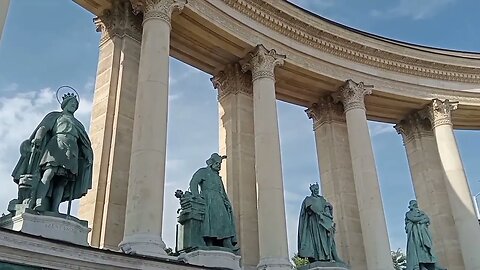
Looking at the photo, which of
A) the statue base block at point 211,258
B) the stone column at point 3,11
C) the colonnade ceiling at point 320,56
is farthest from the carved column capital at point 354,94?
the stone column at point 3,11

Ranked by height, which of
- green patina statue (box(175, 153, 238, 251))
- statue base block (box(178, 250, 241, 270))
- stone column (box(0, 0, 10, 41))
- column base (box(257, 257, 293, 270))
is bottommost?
statue base block (box(178, 250, 241, 270))

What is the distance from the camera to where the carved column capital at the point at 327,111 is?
131 feet

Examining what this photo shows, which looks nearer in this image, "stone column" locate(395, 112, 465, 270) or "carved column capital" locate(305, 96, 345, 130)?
"stone column" locate(395, 112, 465, 270)

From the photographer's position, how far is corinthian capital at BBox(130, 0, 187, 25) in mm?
28047

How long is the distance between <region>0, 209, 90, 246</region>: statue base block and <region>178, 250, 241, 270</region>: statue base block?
16.9ft

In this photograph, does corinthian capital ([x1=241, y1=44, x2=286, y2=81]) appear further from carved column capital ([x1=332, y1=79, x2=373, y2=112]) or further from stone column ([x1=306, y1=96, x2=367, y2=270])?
stone column ([x1=306, y1=96, x2=367, y2=270])

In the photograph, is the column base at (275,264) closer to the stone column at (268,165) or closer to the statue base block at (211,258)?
the stone column at (268,165)

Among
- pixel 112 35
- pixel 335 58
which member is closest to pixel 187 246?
pixel 112 35

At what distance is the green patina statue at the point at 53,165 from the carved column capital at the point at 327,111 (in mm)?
22398

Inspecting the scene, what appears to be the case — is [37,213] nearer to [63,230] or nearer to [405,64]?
[63,230]

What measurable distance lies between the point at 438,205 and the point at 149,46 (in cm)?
2514

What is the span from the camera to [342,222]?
36406 mm

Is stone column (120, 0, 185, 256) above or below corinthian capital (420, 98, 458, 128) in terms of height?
below

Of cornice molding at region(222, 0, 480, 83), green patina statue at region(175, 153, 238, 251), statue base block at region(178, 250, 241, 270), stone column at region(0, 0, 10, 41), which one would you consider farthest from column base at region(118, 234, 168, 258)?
cornice molding at region(222, 0, 480, 83)
